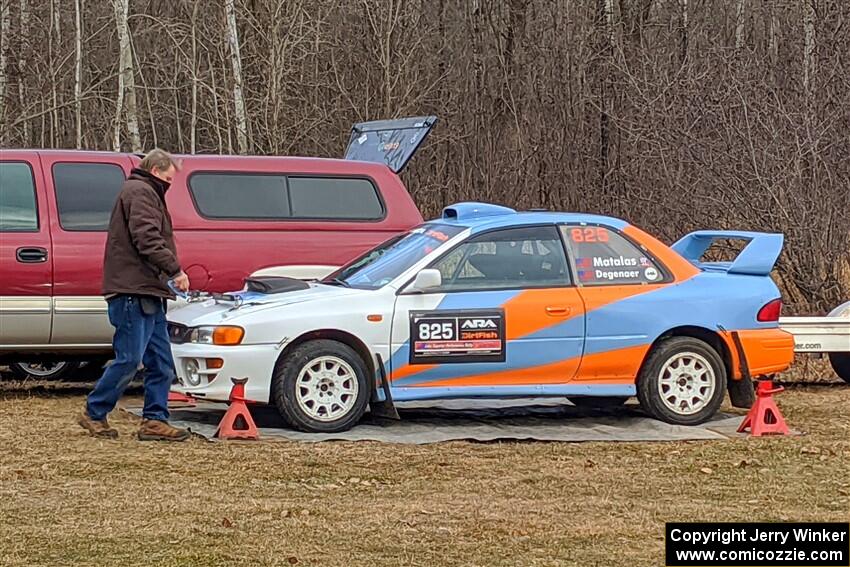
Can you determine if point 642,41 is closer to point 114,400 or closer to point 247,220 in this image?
point 247,220

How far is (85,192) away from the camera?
11383mm

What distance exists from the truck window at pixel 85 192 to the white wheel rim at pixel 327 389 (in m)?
2.70

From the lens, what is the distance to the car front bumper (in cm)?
945

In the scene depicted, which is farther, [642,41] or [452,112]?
[452,112]

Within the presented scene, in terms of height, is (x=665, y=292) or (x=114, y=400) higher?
(x=665, y=292)

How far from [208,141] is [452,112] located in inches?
246

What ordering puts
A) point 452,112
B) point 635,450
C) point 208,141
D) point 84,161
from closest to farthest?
point 635,450 → point 84,161 → point 452,112 → point 208,141

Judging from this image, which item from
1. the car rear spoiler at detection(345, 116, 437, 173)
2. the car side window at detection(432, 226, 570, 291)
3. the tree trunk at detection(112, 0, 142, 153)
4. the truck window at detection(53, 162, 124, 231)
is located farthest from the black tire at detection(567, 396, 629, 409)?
the tree trunk at detection(112, 0, 142, 153)

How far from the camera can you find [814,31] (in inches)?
706

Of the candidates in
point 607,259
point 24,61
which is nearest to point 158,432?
point 607,259

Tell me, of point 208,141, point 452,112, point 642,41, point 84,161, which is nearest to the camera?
point 84,161

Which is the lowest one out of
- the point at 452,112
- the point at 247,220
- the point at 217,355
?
the point at 217,355

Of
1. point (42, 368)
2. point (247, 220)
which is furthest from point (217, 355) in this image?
point (42, 368)

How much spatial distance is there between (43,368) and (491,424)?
15.9ft
